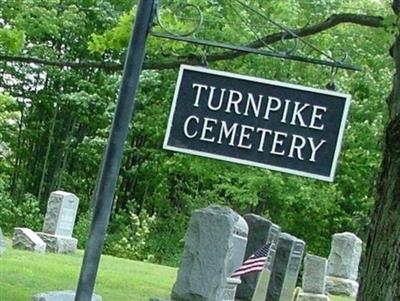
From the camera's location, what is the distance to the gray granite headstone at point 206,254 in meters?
10.2

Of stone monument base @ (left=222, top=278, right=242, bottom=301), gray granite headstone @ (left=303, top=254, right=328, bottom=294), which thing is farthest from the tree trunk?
gray granite headstone @ (left=303, top=254, right=328, bottom=294)

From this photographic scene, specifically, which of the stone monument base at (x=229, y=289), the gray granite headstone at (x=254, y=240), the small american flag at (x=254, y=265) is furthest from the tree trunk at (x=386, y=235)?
the gray granite headstone at (x=254, y=240)

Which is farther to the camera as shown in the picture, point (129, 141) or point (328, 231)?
point (129, 141)

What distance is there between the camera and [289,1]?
19.8 metres

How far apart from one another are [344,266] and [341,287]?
50 centimetres

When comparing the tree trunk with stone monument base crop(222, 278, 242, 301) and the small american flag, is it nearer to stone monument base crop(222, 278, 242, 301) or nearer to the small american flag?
the small american flag

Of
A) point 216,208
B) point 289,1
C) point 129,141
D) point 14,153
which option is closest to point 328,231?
point 129,141

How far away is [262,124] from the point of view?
11.9 feet

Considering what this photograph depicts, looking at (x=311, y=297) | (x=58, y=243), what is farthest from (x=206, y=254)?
(x=58, y=243)

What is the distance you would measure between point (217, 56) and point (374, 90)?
58.7 ft

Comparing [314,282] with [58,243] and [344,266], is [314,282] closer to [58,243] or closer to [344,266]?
[344,266]

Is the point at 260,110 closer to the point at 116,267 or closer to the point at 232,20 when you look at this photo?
the point at 116,267

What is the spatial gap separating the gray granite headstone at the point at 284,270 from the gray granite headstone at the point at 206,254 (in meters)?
2.18

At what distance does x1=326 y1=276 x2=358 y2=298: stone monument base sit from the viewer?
17.1 metres
